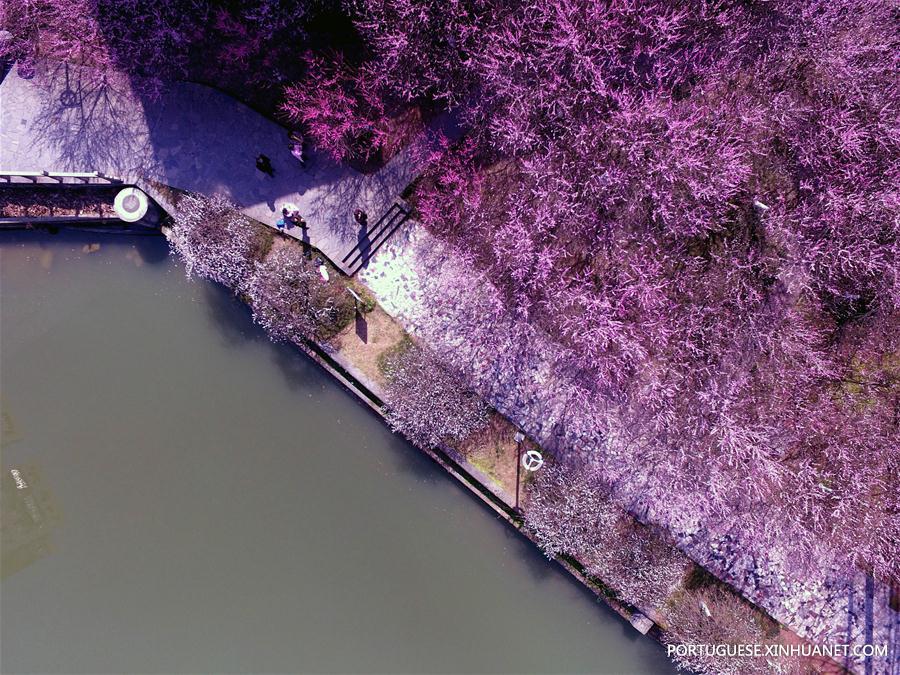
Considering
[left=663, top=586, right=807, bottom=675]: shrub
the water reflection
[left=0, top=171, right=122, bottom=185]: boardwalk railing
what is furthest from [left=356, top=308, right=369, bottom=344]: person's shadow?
[left=663, top=586, right=807, bottom=675]: shrub

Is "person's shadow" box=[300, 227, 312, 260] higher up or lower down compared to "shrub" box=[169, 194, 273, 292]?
higher up

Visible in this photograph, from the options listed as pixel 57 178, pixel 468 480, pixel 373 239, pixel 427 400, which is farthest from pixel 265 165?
pixel 468 480

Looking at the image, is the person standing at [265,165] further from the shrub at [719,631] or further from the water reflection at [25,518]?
the shrub at [719,631]

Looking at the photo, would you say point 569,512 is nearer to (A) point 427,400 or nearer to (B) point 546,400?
(B) point 546,400

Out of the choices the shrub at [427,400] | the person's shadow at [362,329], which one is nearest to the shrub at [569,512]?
the shrub at [427,400]

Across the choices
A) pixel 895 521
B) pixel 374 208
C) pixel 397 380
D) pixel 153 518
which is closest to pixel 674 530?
pixel 895 521

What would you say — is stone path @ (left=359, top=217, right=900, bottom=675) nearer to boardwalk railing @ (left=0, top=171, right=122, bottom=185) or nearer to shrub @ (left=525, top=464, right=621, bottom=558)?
shrub @ (left=525, top=464, right=621, bottom=558)

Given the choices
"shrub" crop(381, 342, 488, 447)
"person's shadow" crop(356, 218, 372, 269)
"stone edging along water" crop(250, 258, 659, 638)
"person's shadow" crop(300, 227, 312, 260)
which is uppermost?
"person's shadow" crop(356, 218, 372, 269)
